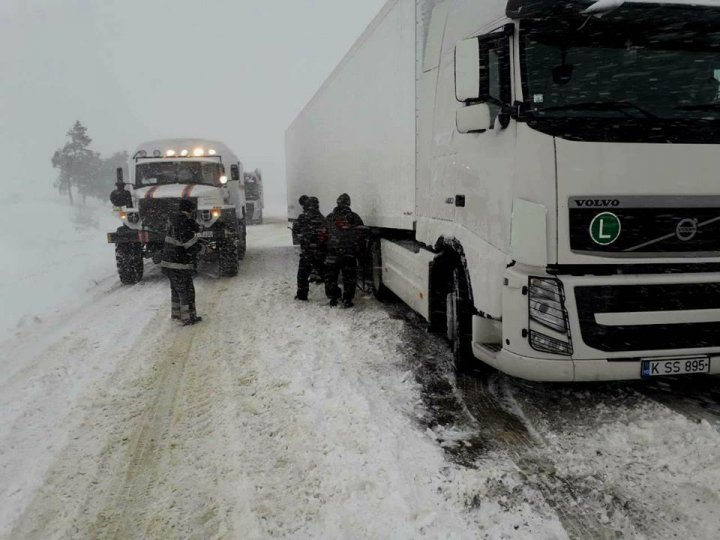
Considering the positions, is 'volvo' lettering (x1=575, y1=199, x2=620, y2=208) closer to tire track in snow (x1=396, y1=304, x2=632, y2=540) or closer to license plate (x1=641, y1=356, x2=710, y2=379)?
license plate (x1=641, y1=356, x2=710, y2=379)

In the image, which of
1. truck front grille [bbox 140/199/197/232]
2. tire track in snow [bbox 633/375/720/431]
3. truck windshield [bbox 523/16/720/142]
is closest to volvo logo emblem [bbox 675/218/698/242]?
truck windshield [bbox 523/16/720/142]

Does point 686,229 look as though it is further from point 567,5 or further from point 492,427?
point 492,427

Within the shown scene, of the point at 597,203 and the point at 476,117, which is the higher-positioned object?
the point at 476,117

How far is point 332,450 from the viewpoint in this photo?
3.47m

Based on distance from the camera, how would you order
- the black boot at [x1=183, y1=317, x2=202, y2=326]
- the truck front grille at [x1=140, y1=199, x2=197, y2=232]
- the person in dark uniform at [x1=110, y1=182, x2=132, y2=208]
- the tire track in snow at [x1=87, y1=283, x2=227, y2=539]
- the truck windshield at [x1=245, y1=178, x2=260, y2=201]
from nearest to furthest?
the tire track in snow at [x1=87, y1=283, x2=227, y2=539], the black boot at [x1=183, y1=317, x2=202, y2=326], the truck front grille at [x1=140, y1=199, x2=197, y2=232], the person in dark uniform at [x1=110, y1=182, x2=132, y2=208], the truck windshield at [x1=245, y1=178, x2=260, y2=201]

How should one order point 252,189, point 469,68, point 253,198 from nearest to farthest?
point 469,68, point 253,198, point 252,189

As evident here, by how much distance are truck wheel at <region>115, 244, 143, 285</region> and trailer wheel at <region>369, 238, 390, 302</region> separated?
5189mm

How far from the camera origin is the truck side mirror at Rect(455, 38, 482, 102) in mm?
3703

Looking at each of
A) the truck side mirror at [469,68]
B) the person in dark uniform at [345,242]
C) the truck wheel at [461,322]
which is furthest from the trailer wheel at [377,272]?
the truck side mirror at [469,68]

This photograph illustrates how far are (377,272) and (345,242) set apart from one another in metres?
0.85

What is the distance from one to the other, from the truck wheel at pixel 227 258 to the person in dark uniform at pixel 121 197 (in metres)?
2.21

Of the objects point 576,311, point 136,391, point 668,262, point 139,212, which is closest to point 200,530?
point 136,391

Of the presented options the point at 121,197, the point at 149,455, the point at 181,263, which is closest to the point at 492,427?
the point at 149,455

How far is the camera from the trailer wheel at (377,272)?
26.1 ft
